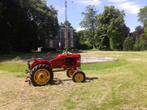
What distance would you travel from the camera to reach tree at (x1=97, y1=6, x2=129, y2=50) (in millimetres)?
98375

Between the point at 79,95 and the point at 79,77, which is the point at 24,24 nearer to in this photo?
the point at 79,77

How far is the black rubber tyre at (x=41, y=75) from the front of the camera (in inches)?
591

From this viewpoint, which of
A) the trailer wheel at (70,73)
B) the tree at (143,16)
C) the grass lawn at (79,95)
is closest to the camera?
the grass lawn at (79,95)

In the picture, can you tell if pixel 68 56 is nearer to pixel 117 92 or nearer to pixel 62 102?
pixel 117 92

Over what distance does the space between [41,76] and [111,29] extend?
8555cm

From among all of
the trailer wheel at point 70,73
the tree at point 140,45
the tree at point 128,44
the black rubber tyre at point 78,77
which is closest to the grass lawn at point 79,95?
the black rubber tyre at point 78,77

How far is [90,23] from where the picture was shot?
111 m

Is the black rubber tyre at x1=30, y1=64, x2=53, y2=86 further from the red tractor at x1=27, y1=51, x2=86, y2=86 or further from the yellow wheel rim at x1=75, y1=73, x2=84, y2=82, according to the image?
the yellow wheel rim at x1=75, y1=73, x2=84, y2=82

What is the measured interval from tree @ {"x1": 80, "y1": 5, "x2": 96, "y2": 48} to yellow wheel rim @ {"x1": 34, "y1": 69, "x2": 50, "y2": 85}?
298ft

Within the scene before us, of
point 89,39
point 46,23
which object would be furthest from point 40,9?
point 89,39

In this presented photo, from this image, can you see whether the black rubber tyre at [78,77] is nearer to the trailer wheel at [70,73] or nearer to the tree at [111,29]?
the trailer wheel at [70,73]

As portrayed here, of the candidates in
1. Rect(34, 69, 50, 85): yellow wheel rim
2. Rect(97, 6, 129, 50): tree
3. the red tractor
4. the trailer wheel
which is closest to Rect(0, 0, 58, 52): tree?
Rect(97, 6, 129, 50): tree

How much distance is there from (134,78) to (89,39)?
301 feet

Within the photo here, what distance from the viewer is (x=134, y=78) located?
15.9 m
